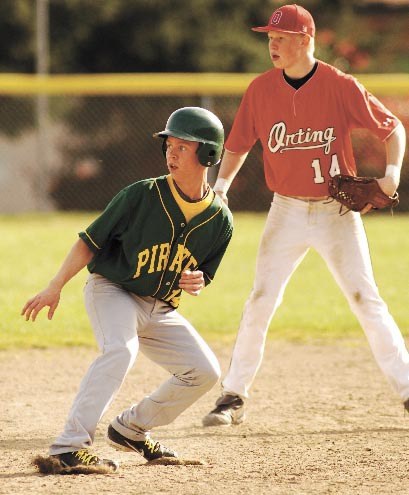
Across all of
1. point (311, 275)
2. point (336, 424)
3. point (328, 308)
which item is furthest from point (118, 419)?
point (311, 275)

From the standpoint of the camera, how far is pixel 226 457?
4793 millimetres

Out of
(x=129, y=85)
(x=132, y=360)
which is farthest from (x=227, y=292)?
(x=129, y=85)

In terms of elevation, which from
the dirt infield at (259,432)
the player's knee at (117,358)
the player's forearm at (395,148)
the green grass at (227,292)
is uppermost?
the player's forearm at (395,148)

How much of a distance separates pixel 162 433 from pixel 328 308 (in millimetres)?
4032

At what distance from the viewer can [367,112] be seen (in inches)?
213

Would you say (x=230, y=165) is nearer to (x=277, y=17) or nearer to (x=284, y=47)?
(x=284, y=47)

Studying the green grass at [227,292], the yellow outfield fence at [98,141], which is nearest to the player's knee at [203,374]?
the green grass at [227,292]

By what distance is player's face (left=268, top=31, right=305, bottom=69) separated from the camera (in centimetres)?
541

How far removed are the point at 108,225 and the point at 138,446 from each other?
37.5 inches

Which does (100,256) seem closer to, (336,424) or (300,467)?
(300,467)

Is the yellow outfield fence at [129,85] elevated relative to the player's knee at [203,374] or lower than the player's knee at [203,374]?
elevated

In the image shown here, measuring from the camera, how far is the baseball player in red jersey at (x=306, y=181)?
5.42m

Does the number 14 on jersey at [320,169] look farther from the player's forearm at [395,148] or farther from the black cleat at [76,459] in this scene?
the black cleat at [76,459]

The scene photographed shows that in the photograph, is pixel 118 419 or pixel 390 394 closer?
pixel 118 419
